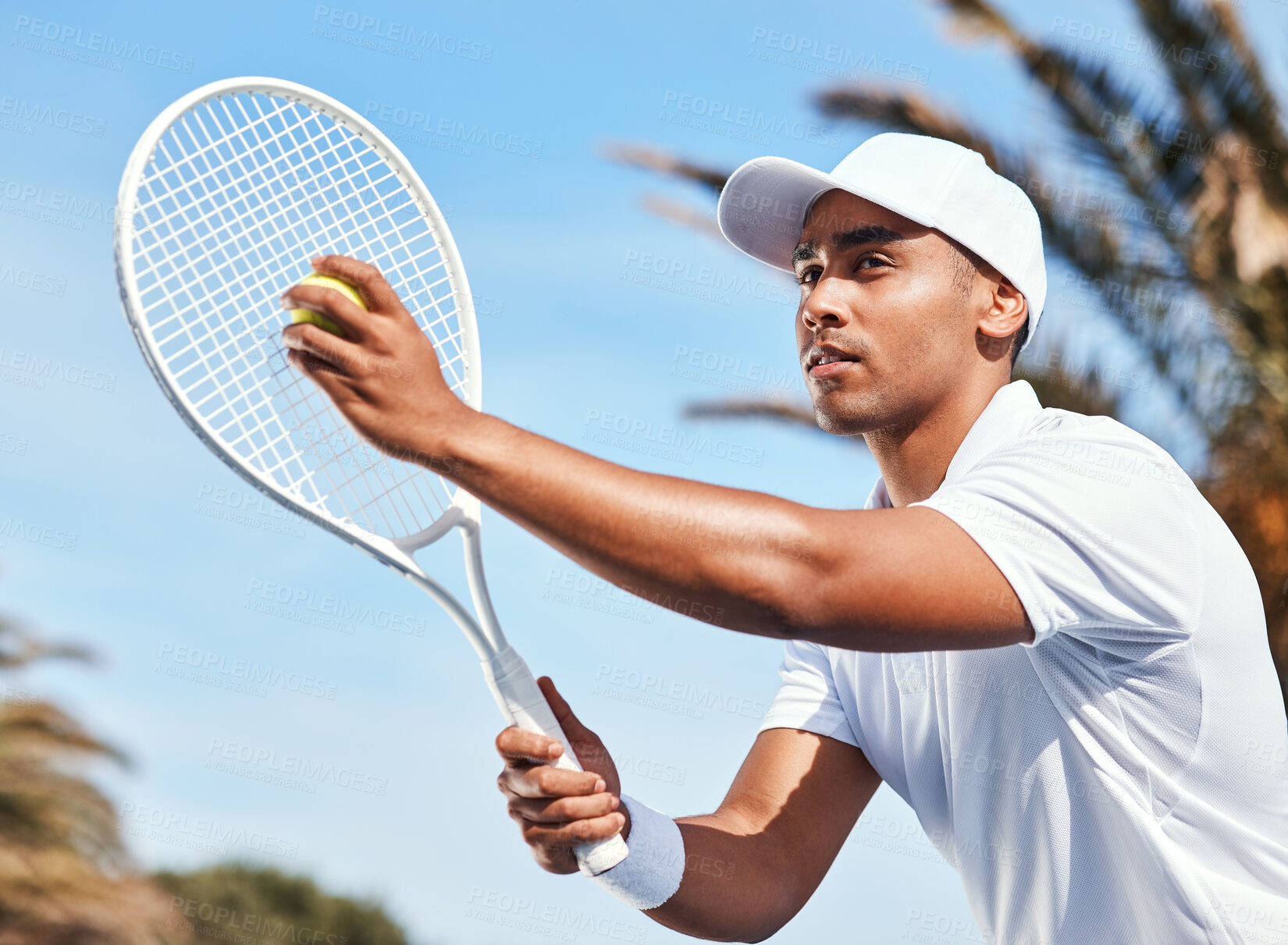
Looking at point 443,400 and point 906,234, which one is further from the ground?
point 906,234

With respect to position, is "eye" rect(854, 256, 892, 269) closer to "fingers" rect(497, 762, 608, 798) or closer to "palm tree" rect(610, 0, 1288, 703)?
"fingers" rect(497, 762, 608, 798)

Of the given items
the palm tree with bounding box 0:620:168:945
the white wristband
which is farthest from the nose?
the palm tree with bounding box 0:620:168:945

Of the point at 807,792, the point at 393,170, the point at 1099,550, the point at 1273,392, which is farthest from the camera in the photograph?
the point at 1273,392

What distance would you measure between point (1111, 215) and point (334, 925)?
42.7 ft

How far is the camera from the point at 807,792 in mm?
2967

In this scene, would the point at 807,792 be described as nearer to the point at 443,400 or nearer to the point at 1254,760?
the point at 1254,760

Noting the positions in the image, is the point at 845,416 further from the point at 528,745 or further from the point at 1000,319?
the point at 528,745

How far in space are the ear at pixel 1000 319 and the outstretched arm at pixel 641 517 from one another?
109 cm

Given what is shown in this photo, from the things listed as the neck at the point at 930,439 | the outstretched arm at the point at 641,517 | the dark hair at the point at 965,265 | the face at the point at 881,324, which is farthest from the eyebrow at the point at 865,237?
the outstretched arm at the point at 641,517

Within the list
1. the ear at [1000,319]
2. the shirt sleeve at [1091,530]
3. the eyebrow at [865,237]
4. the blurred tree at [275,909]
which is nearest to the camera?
the shirt sleeve at [1091,530]

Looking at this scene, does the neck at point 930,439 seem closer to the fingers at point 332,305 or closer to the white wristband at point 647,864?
the white wristband at point 647,864

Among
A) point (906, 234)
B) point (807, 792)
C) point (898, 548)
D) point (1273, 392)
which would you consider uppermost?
point (1273, 392)

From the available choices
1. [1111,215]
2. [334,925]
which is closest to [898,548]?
[1111,215]

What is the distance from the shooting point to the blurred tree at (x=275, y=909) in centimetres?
1516
